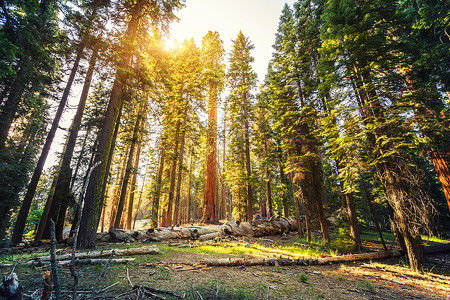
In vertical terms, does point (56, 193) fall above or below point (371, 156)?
below

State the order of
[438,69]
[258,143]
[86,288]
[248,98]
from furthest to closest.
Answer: [258,143] → [248,98] → [438,69] → [86,288]

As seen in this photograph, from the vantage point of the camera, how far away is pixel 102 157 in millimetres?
8117

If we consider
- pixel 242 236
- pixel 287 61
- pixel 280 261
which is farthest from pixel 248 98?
pixel 280 261

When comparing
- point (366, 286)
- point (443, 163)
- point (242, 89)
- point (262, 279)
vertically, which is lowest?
point (366, 286)

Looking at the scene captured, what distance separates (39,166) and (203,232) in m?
11.3

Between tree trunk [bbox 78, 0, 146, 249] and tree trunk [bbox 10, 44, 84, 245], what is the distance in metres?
5.68

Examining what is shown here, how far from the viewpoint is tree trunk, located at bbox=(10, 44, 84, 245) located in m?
9.78

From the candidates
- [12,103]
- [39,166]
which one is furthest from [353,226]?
[12,103]

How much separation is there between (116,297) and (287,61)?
1478 cm

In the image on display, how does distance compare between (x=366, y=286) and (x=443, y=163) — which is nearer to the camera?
(x=366, y=286)

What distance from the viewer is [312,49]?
43.4ft

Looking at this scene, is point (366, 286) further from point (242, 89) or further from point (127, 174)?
point (242, 89)

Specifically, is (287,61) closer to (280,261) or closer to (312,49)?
(312,49)

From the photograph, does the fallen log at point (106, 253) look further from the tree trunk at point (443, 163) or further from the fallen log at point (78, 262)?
the tree trunk at point (443, 163)
